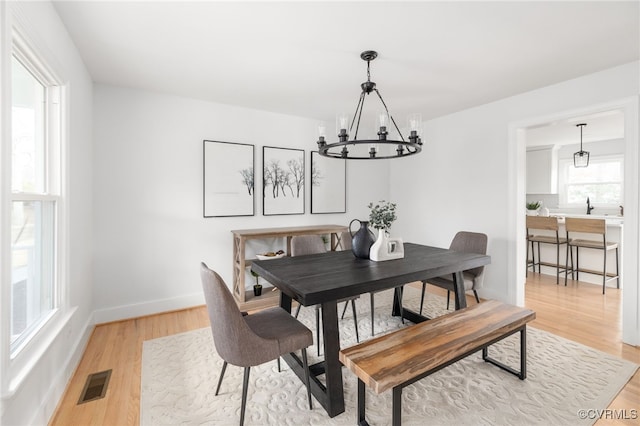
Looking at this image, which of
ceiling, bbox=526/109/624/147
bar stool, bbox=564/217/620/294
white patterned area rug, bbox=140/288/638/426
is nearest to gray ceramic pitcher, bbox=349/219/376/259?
white patterned area rug, bbox=140/288/638/426

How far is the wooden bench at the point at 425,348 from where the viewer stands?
147 centimetres

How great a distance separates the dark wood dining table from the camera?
68.4 inches

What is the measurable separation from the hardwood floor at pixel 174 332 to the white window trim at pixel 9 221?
475 mm

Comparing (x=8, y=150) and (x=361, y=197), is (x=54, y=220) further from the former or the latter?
(x=361, y=197)

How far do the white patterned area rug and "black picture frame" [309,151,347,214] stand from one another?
2254 mm

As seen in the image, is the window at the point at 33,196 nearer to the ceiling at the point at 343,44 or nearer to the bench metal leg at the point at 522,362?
the ceiling at the point at 343,44

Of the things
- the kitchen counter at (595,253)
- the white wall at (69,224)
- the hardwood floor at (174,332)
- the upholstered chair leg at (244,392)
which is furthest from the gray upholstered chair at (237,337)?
the kitchen counter at (595,253)

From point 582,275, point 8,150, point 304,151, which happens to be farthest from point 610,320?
point 8,150

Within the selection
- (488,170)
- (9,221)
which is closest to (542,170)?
(488,170)

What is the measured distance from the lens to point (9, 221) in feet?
4.09

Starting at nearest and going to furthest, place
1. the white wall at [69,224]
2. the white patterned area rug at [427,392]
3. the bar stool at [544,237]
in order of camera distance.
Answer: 1. the white wall at [69,224]
2. the white patterned area rug at [427,392]
3. the bar stool at [544,237]

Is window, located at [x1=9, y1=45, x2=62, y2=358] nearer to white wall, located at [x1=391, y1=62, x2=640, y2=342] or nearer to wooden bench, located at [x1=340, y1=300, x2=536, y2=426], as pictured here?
wooden bench, located at [x1=340, y1=300, x2=536, y2=426]

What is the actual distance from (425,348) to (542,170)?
22.3ft

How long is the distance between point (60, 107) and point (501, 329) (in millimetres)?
3319
